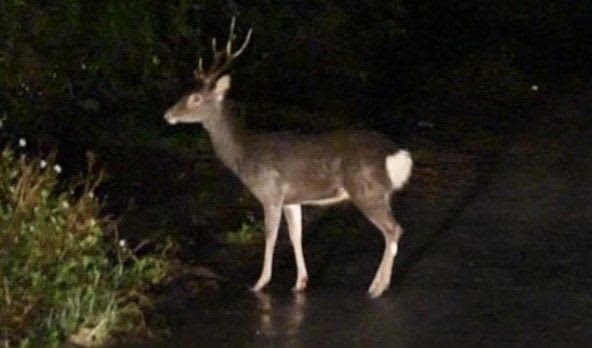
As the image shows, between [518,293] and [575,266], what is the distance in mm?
1161

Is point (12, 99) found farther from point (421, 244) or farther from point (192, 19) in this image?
point (421, 244)

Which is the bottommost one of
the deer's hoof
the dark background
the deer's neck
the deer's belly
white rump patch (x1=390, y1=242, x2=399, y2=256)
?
the dark background

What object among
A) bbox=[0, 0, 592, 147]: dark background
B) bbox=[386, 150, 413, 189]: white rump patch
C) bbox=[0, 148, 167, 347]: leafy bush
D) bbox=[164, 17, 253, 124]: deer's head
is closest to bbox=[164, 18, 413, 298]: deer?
bbox=[386, 150, 413, 189]: white rump patch

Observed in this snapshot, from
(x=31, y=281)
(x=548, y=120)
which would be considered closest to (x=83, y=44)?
(x=548, y=120)

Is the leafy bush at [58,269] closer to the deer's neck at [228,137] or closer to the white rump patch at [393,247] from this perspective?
the deer's neck at [228,137]

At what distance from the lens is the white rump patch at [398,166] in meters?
11.7

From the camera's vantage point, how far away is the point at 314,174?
464 inches

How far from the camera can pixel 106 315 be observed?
9.69m

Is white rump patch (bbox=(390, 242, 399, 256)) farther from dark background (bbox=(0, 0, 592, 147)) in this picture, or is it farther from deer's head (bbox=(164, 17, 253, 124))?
dark background (bbox=(0, 0, 592, 147))

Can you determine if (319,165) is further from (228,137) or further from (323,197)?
(228,137)

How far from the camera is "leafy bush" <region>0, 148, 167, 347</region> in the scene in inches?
374

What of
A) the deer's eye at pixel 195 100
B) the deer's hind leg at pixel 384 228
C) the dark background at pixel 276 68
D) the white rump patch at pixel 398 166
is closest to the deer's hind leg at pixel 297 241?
the deer's hind leg at pixel 384 228

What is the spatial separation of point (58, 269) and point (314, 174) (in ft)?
7.47

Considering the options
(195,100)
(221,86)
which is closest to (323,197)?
(221,86)
